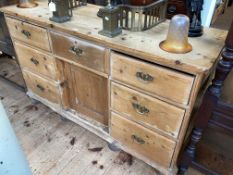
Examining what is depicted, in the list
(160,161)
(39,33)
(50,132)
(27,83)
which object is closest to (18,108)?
(27,83)

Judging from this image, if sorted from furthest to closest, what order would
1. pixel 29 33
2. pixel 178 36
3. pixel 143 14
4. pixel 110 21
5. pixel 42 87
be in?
1. pixel 42 87
2. pixel 29 33
3. pixel 143 14
4. pixel 110 21
5. pixel 178 36

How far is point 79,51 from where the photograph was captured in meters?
1.16

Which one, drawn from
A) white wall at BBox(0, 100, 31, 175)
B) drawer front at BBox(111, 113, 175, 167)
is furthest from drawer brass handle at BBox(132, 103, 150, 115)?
white wall at BBox(0, 100, 31, 175)

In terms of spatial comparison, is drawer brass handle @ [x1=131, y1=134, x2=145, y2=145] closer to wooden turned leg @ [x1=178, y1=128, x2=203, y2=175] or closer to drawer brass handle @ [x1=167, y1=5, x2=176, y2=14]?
wooden turned leg @ [x1=178, y1=128, x2=203, y2=175]

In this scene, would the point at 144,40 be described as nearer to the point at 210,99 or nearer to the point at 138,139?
the point at 210,99

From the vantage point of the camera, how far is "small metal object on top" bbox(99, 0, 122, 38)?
3.22 feet

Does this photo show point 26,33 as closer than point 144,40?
No

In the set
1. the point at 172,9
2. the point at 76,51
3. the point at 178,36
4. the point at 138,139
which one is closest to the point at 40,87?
the point at 76,51

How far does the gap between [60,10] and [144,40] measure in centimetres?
50

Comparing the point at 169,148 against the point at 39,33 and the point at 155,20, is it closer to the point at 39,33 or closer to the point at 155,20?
the point at 155,20

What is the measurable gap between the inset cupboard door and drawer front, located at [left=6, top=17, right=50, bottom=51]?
0.64ft

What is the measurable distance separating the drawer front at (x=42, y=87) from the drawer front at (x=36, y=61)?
66mm

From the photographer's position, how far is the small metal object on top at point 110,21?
0.98 metres

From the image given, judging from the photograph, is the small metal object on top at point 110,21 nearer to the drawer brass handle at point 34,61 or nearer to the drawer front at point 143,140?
the drawer front at point 143,140
